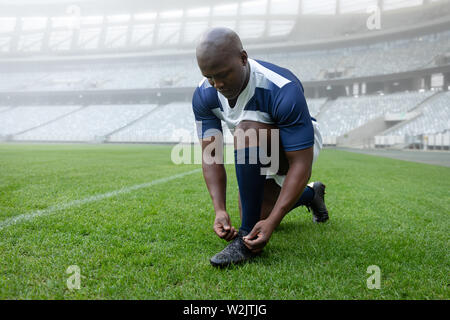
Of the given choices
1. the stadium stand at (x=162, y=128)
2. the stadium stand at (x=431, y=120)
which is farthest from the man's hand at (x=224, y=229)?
the stadium stand at (x=162, y=128)

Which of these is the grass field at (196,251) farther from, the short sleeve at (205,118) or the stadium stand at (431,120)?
the stadium stand at (431,120)

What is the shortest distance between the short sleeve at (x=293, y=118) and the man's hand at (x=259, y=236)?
1.23 ft

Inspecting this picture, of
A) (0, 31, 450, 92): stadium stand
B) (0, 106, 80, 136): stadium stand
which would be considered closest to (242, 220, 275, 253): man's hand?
(0, 31, 450, 92): stadium stand

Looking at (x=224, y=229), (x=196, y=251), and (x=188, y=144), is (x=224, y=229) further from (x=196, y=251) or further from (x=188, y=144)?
(x=188, y=144)

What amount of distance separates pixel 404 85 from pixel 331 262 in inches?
1327

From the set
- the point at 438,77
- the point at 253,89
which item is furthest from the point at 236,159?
the point at 438,77

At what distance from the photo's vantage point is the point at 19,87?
3781cm

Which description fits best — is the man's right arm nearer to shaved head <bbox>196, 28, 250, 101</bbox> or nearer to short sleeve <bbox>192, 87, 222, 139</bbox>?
short sleeve <bbox>192, 87, 222, 139</bbox>

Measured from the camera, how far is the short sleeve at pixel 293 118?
148 centimetres

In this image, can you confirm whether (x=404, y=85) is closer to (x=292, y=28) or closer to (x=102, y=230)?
(x=292, y=28)

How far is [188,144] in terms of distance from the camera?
82.7 ft

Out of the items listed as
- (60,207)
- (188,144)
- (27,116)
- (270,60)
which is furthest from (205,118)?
(27,116)

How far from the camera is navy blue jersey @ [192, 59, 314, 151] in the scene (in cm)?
150

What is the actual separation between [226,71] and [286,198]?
0.63 m
